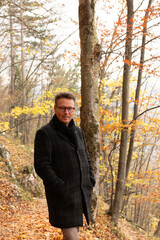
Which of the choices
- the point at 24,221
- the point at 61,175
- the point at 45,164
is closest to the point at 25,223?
the point at 24,221

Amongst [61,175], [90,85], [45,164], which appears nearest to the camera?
[45,164]

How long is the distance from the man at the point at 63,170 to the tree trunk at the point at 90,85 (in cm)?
218

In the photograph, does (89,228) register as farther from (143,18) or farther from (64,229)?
(143,18)

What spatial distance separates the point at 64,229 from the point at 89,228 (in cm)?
266

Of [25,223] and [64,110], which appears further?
[25,223]

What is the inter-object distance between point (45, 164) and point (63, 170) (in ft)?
0.78

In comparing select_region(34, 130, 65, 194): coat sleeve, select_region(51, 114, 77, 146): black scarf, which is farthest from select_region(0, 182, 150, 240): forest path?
select_region(51, 114, 77, 146): black scarf

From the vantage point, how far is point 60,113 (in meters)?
2.39

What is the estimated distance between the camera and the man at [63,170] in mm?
2141

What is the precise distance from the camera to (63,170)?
2.22m

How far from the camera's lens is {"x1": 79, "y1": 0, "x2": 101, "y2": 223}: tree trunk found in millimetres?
4602

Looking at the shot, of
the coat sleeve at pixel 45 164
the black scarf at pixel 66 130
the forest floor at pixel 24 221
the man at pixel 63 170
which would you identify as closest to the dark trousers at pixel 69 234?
the man at pixel 63 170

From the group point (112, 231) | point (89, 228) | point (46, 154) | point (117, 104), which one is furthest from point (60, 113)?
point (117, 104)

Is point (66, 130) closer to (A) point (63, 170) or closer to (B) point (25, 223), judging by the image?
(A) point (63, 170)
